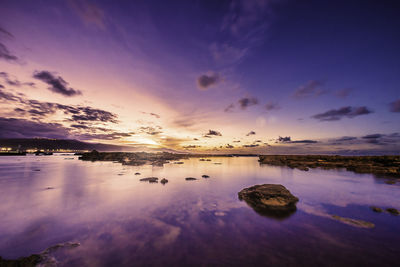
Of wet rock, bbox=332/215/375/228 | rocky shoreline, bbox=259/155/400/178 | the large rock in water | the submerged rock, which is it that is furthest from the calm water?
rocky shoreline, bbox=259/155/400/178

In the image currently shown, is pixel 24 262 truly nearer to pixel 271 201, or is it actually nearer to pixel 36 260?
pixel 36 260

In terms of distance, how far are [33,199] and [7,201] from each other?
1633 mm

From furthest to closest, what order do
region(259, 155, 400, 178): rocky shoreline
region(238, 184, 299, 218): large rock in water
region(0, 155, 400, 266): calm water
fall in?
region(259, 155, 400, 178): rocky shoreline, region(238, 184, 299, 218): large rock in water, region(0, 155, 400, 266): calm water

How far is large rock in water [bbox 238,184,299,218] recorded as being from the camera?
11.2 m

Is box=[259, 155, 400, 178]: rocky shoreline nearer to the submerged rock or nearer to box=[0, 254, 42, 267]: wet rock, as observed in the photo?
the submerged rock

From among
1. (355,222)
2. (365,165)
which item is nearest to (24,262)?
(355,222)

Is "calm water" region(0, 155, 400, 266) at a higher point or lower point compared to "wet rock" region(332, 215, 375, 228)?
higher

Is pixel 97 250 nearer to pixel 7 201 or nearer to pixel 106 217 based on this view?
pixel 106 217

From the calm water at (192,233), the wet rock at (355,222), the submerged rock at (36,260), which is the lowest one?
the wet rock at (355,222)

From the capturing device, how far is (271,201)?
12438mm

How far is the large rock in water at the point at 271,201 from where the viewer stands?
36.6ft

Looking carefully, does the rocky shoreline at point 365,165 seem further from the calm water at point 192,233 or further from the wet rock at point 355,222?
the wet rock at point 355,222

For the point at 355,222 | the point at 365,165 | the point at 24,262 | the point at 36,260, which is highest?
the point at 24,262

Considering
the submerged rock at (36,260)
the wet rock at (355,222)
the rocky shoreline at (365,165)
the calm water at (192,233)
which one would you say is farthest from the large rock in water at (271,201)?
the rocky shoreline at (365,165)
